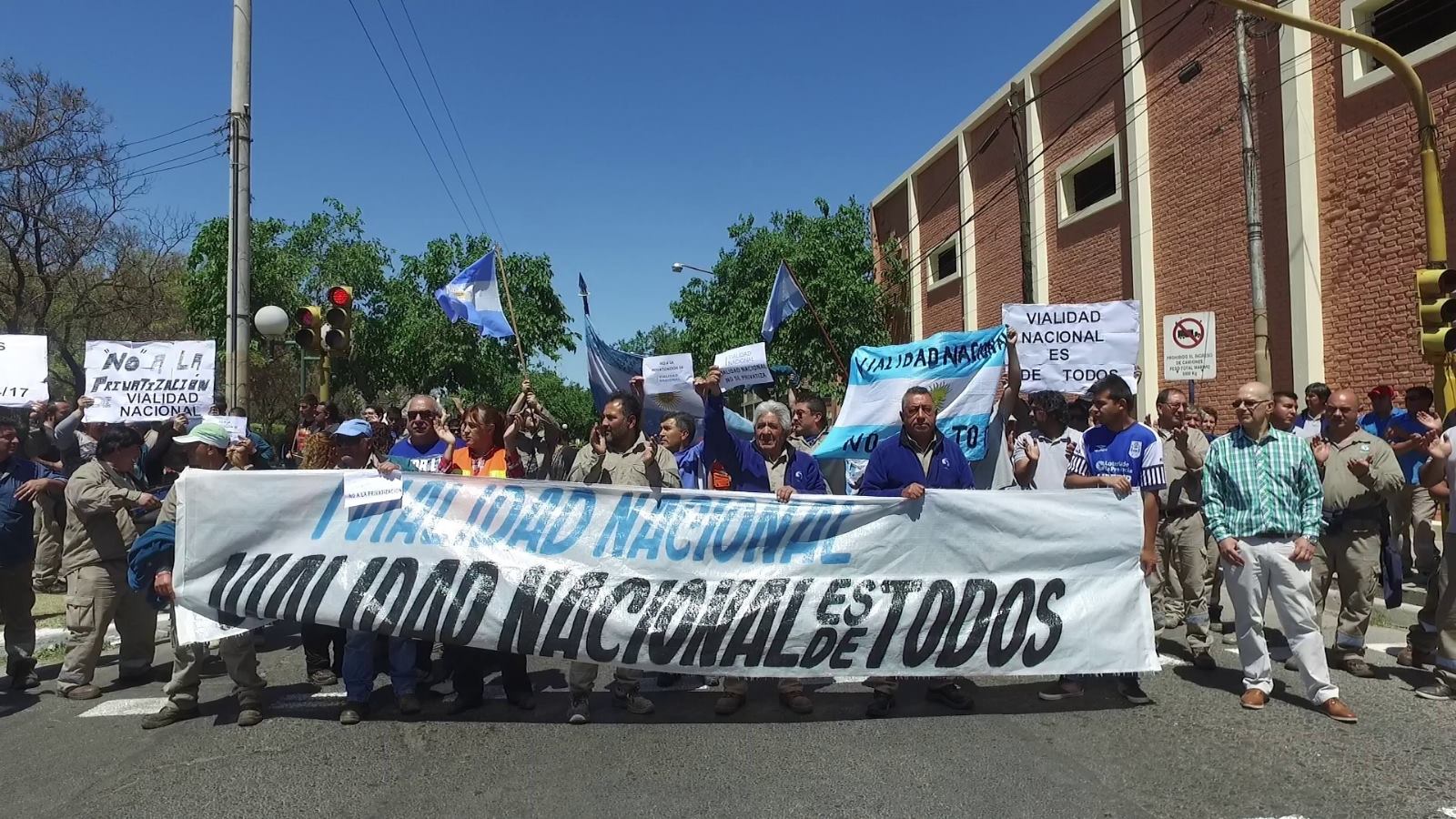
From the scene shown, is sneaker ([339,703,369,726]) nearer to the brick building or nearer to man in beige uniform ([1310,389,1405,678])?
man in beige uniform ([1310,389,1405,678])

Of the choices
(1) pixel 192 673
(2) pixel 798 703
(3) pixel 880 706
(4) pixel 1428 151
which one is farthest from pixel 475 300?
(4) pixel 1428 151

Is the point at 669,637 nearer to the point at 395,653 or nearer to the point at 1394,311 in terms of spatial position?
the point at 395,653

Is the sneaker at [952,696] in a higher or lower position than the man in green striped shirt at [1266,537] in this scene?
lower

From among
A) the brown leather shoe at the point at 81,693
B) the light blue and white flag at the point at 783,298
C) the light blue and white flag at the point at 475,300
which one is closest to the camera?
the brown leather shoe at the point at 81,693

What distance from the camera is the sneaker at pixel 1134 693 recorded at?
525 cm

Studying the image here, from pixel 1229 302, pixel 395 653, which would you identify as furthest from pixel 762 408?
pixel 1229 302

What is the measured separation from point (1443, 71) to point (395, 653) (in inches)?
531

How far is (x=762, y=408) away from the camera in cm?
571

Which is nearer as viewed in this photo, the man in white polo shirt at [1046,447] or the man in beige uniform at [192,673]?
the man in beige uniform at [192,673]

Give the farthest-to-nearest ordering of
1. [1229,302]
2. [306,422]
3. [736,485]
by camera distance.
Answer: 1. [1229,302]
2. [306,422]
3. [736,485]

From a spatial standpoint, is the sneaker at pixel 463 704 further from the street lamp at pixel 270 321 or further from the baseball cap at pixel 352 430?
the street lamp at pixel 270 321

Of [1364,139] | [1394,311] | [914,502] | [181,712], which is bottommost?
[181,712]

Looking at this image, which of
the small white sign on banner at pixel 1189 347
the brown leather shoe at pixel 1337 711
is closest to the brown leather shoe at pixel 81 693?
the brown leather shoe at pixel 1337 711

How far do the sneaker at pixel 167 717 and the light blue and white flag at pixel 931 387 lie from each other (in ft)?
14.4
